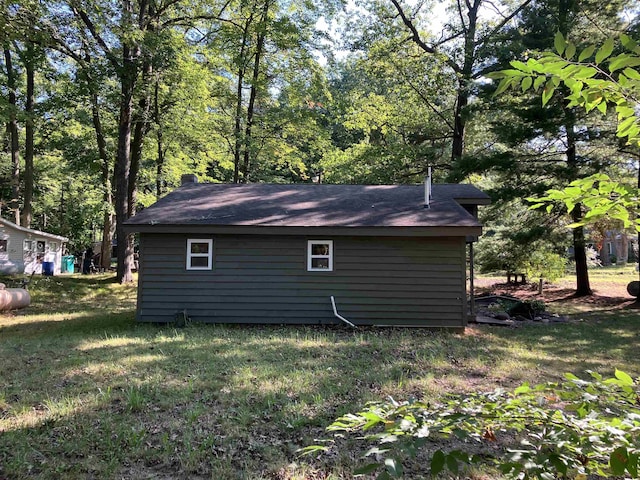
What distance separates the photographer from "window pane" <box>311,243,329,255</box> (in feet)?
34.0

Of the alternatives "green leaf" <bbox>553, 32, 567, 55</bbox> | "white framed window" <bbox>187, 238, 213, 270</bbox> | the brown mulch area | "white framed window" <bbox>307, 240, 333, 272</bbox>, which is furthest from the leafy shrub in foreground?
the brown mulch area

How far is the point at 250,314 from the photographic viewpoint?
10211 mm

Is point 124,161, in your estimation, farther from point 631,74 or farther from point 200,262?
point 631,74

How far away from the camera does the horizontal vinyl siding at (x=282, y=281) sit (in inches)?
399

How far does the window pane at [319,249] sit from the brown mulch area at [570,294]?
1033 centimetres

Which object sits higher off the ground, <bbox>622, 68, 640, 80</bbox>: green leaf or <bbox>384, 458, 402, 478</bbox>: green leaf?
<bbox>622, 68, 640, 80</bbox>: green leaf

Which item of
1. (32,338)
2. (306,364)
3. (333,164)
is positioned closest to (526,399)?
(306,364)

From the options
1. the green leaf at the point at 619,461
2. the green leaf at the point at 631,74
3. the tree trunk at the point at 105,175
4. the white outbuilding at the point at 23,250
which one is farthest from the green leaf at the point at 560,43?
→ the white outbuilding at the point at 23,250

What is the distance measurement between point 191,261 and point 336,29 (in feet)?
60.0

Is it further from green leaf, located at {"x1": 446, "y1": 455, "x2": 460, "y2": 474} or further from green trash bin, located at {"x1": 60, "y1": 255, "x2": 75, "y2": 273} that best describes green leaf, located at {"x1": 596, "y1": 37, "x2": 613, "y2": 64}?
green trash bin, located at {"x1": 60, "y1": 255, "x2": 75, "y2": 273}

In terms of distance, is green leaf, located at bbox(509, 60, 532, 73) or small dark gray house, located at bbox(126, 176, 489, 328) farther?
small dark gray house, located at bbox(126, 176, 489, 328)

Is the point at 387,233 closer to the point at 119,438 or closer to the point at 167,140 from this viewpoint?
the point at 119,438

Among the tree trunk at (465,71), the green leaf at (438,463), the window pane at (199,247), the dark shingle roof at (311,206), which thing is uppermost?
the tree trunk at (465,71)

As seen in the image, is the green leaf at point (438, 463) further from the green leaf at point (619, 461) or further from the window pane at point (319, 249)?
the window pane at point (319, 249)
